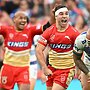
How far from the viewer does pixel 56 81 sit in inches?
413

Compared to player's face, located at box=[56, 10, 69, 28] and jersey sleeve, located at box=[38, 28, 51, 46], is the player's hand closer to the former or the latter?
jersey sleeve, located at box=[38, 28, 51, 46]

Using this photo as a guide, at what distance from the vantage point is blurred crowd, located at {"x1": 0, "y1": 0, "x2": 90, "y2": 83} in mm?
18469

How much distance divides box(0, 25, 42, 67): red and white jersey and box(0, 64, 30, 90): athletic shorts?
0.35 feet

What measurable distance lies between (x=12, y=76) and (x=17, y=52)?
18.9 inches

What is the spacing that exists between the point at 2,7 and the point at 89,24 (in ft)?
14.9

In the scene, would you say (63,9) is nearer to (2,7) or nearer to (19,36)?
(19,36)

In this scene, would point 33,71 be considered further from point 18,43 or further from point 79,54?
Answer: point 79,54

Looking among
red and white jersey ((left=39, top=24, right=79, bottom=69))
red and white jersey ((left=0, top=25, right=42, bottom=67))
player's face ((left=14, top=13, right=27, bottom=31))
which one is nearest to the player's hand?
red and white jersey ((left=39, top=24, right=79, bottom=69))

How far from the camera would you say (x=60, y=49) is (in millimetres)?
10633

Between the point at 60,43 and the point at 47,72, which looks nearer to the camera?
the point at 47,72

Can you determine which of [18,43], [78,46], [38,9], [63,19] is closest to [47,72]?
[78,46]

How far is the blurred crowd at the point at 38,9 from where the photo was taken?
1847cm

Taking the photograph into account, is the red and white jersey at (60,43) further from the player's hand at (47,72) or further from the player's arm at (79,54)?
the player's arm at (79,54)

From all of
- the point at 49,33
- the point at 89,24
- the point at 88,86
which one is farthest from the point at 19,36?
the point at 89,24
